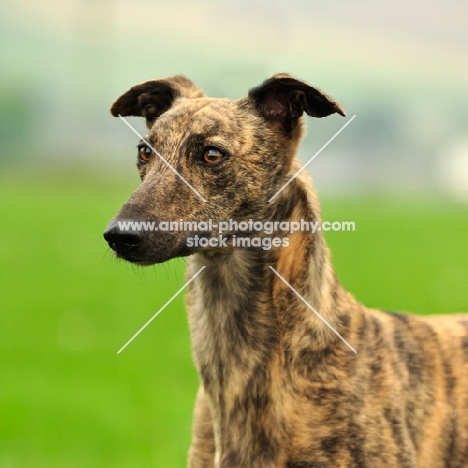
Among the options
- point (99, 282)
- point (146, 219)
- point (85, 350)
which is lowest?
point (146, 219)

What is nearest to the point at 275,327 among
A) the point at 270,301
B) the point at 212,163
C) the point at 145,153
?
the point at 270,301

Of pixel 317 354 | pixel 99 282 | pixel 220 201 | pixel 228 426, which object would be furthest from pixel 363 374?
pixel 99 282

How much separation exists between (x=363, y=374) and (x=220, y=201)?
1167 millimetres

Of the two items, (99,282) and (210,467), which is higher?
(99,282)

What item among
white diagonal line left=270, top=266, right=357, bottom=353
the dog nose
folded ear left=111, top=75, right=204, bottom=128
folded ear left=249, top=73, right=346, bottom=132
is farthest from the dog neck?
folded ear left=111, top=75, right=204, bottom=128

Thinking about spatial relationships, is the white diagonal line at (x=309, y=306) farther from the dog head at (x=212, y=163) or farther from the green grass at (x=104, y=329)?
the green grass at (x=104, y=329)

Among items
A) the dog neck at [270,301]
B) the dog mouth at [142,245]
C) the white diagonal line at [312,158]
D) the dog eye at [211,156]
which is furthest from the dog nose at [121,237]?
the white diagonal line at [312,158]

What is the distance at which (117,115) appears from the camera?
598 cm

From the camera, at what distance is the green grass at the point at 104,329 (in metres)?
7.52

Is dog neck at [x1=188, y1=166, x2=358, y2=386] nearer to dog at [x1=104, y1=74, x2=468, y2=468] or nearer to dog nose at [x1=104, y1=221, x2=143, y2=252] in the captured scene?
dog at [x1=104, y1=74, x2=468, y2=468]

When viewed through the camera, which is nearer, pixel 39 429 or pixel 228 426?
pixel 228 426

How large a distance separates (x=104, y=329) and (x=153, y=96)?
19.2 feet

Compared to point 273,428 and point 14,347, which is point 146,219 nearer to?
point 273,428

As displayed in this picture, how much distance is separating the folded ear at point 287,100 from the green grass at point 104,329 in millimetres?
1030
